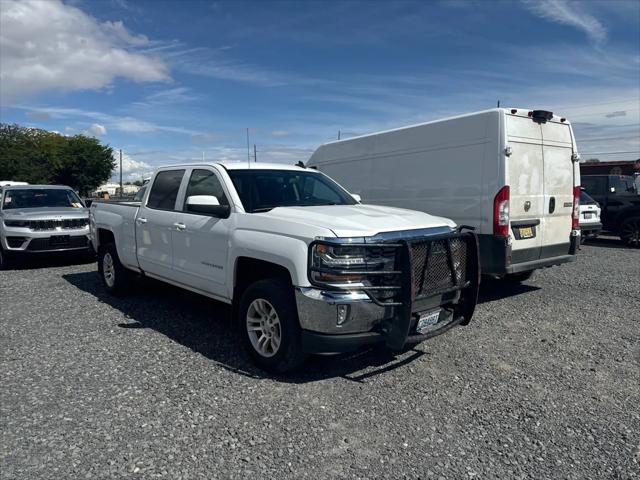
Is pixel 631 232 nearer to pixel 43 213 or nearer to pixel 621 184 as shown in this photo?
pixel 621 184

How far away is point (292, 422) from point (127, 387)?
1520mm

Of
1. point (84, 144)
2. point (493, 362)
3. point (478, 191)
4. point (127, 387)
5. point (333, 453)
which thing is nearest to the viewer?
point (333, 453)

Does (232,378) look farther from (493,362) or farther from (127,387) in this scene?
(493,362)

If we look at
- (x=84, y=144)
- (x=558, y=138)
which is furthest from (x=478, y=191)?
(x=84, y=144)

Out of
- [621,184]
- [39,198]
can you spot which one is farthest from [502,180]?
[621,184]

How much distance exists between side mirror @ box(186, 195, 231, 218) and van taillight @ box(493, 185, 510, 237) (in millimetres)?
3632

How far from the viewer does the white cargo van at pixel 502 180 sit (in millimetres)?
6426

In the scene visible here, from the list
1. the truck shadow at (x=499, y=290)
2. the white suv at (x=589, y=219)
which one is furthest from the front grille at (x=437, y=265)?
the white suv at (x=589, y=219)

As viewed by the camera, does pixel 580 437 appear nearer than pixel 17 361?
Yes

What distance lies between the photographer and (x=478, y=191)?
670 cm

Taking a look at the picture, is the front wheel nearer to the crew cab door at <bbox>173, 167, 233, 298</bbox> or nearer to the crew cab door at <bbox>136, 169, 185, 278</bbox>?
the crew cab door at <bbox>136, 169, 185, 278</bbox>

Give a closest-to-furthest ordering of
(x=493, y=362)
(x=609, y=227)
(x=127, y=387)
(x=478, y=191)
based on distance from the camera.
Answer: (x=127, y=387)
(x=493, y=362)
(x=478, y=191)
(x=609, y=227)

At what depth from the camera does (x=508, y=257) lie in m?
6.38

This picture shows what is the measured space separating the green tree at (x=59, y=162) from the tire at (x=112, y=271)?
51.0 meters
